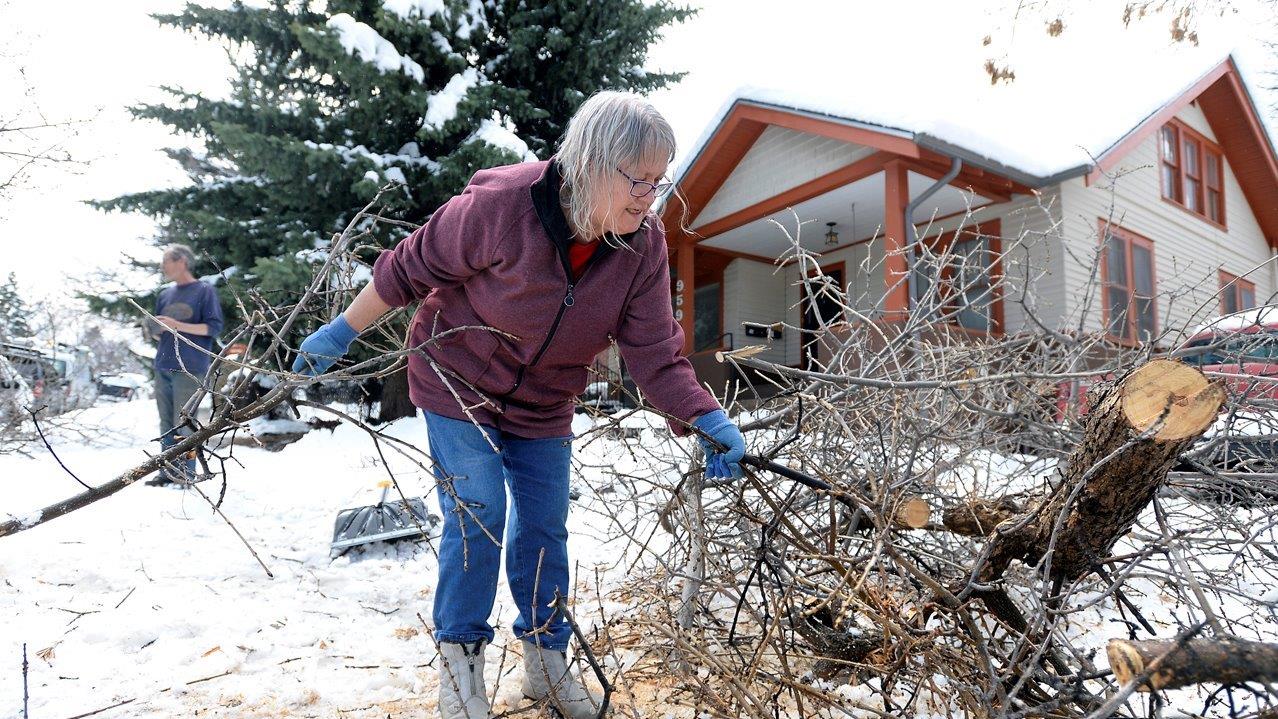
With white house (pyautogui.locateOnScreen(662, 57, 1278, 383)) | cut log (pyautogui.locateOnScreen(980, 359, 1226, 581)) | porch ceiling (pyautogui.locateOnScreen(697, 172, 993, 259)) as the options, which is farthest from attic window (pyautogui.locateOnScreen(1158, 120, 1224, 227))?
cut log (pyautogui.locateOnScreen(980, 359, 1226, 581))

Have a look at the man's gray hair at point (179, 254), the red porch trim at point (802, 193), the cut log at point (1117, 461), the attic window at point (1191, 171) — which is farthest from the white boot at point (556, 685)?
the attic window at point (1191, 171)

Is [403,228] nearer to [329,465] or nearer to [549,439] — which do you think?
[329,465]

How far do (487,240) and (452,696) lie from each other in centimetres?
120

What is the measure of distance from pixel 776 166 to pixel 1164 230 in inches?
250

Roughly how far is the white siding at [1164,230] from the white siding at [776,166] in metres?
2.81

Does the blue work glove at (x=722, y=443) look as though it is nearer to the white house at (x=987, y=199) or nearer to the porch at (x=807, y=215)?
the white house at (x=987, y=199)

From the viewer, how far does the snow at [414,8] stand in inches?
313

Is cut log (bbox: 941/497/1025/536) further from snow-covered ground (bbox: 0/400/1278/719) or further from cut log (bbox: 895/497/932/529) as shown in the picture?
cut log (bbox: 895/497/932/529)

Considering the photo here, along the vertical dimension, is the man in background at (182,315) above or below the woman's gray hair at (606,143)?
below

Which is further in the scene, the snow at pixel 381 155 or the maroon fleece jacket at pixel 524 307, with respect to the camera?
the snow at pixel 381 155

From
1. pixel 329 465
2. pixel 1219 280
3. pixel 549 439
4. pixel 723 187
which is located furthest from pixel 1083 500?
pixel 1219 280

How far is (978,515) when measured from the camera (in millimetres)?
2572

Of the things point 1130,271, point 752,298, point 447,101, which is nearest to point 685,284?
point 752,298

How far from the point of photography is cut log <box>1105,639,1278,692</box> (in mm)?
1073
